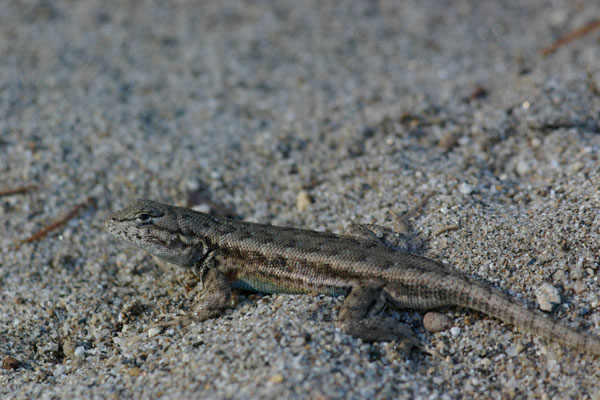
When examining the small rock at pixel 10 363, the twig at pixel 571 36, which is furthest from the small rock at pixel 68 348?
the twig at pixel 571 36

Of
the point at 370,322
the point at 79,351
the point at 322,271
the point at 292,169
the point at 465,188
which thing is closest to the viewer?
the point at 370,322

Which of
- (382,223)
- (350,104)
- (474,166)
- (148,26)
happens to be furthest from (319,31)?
(382,223)

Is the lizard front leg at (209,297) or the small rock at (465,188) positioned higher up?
the small rock at (465,188)

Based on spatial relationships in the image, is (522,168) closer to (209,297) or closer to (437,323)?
(437,323)

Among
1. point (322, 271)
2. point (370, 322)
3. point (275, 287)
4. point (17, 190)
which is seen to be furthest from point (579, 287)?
point (17, 190)

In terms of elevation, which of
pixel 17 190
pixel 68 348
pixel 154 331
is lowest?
pixel 68 348

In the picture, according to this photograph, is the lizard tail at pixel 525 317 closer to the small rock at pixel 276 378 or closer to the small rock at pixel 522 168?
the small rock at pixel 276 378
